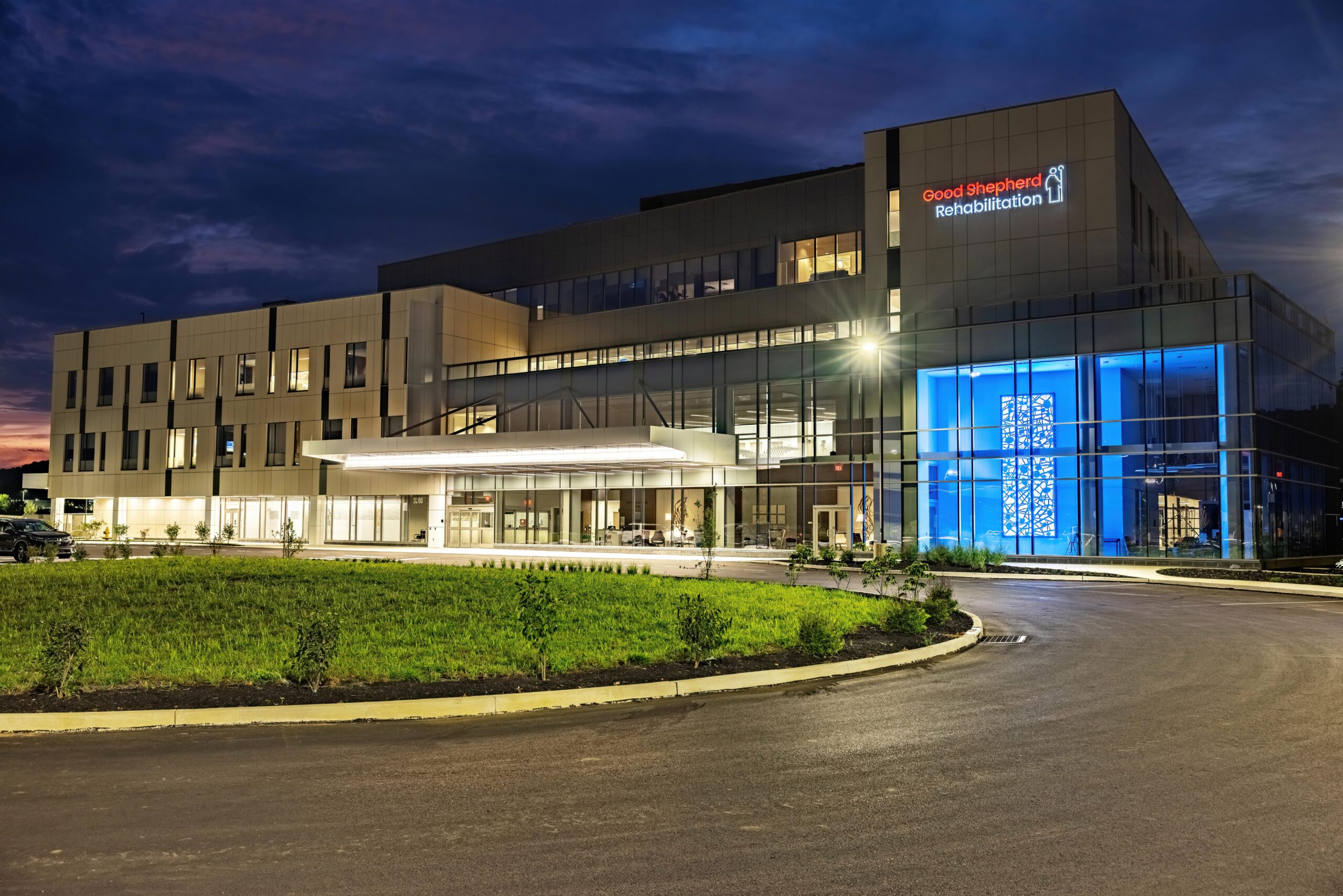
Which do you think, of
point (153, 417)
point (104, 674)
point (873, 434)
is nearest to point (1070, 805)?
point (104, 674)

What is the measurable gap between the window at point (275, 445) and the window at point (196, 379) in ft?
23.6

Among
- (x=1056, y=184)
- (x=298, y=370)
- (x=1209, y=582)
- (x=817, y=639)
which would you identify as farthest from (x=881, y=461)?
(x=298, y=370)

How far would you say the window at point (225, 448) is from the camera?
69625mm

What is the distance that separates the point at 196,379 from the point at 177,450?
16.9 feet

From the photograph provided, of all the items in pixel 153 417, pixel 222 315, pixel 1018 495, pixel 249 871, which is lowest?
pixel 249 871

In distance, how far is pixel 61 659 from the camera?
1187cm

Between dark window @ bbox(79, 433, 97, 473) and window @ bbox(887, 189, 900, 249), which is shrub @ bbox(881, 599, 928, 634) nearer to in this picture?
window @ bbox(887, 189, 900, 249)

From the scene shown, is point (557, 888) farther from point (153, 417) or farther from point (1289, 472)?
point (153, 417)

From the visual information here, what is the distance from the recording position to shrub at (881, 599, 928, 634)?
56.6ft

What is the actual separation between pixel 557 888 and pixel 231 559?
22126mm

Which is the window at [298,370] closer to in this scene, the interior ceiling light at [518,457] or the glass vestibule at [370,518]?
the glass vestibule at [370,518]

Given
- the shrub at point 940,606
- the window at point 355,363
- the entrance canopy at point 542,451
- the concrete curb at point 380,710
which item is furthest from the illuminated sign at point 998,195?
the concrete curb at point 380,710

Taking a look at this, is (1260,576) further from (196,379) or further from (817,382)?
(196,379)

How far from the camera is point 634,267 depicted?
6309cm
